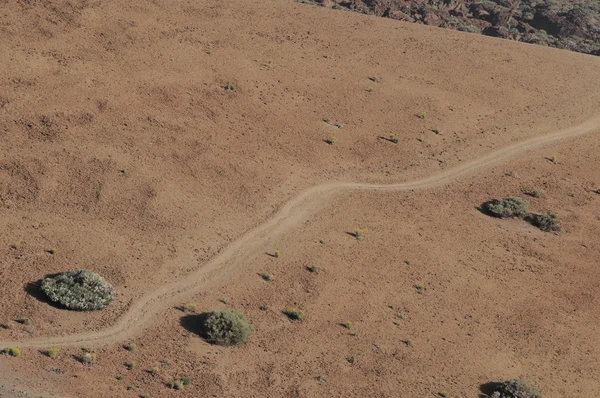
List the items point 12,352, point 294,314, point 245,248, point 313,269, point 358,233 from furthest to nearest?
point 358,233 < point 245,248 < point 313,269 < point 294,314 < point 12,352

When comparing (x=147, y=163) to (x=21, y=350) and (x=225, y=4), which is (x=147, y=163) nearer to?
(x=21, y=350)

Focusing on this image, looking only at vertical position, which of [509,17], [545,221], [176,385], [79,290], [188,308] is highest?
[509,17]

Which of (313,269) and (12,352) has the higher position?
(313,269)

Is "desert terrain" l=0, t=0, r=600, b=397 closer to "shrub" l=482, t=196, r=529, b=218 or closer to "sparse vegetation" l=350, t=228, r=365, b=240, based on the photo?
"sparse vegetation" l=350, t=228, r=365, b=240

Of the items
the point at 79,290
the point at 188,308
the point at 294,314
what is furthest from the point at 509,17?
the point at 79,290

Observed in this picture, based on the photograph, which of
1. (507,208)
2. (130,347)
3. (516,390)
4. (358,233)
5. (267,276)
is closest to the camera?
(130,347)

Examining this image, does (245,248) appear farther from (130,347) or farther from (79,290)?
(130,347)
